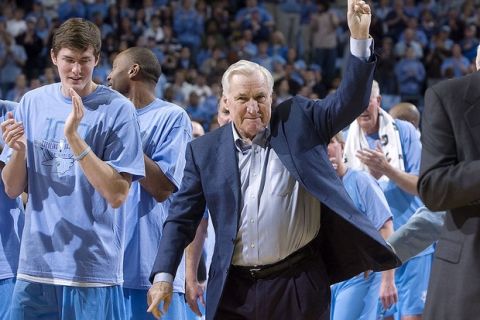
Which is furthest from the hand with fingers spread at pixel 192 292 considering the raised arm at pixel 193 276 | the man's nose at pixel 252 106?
the man's nose at pixel 252 106

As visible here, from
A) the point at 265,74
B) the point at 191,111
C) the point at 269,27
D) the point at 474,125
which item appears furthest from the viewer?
the point at 269,27

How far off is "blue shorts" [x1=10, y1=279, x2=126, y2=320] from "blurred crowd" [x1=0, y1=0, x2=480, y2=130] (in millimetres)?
12524

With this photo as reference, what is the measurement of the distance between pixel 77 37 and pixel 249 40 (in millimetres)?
16059

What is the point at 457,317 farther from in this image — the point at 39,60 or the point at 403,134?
the point at 39,60

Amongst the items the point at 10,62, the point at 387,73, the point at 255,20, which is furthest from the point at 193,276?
the point at 255,20

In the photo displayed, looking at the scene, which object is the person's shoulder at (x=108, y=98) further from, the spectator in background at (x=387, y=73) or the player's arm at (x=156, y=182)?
the spectator in background at (x=387, y=73)

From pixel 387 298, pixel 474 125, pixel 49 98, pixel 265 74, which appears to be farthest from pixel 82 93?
pixel 387 298

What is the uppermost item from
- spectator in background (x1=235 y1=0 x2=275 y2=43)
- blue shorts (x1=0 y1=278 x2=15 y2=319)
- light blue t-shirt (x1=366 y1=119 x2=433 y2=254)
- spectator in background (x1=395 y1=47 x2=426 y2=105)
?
spectator in background (x1=235 y1=0 x2=275 y2=43)

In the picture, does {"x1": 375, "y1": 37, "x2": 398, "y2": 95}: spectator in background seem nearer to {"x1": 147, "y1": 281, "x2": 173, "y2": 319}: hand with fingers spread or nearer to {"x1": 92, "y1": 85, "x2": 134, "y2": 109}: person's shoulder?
{"x1": 92, "y1": 85, "x2": 134, "y2": 109}: person's shoulder

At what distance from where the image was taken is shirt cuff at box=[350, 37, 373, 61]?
164 inches

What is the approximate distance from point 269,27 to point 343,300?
15.6m

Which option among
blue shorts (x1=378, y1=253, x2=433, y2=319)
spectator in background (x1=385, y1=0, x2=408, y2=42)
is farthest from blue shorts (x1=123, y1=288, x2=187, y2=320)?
spectator in background (x1=385, y1=0, x2=408, y2=42)

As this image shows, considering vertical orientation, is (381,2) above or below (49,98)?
above

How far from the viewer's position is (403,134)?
7797 mm
